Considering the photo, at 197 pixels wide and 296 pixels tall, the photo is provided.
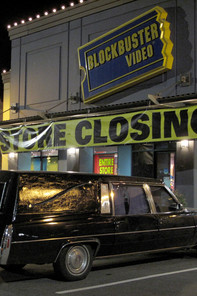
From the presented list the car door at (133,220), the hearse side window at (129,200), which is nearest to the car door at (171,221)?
the car door at (133,220)

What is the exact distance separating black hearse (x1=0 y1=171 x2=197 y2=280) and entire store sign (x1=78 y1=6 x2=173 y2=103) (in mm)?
7004

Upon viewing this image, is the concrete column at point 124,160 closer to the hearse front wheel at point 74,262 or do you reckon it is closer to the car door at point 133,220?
the car door at point 133,220

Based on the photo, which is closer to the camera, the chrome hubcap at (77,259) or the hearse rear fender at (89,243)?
the hearse rear fender at (89,243)

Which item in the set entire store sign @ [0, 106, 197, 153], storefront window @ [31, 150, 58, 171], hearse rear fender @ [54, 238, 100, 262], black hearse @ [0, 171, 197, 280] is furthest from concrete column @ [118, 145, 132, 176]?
hearse rear fender @ [54, 238, 100, 262]

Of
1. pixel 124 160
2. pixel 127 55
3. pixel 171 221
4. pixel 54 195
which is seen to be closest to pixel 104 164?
pixel 124 160

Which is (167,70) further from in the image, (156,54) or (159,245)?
(159,245)

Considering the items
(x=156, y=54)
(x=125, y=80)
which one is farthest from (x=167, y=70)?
(x=125, y=80)

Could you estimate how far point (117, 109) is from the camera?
49.9 feet

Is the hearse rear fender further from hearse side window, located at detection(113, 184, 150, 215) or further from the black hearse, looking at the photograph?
hearse side window, located at detection(113, 184, 150, 215)

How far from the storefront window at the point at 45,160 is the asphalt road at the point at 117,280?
9.97 meters

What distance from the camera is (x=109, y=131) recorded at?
13.9 m

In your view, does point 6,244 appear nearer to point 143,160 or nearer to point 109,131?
point 109,131

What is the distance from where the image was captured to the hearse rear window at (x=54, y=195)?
6.68 m

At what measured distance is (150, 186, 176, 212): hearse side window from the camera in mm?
8320
